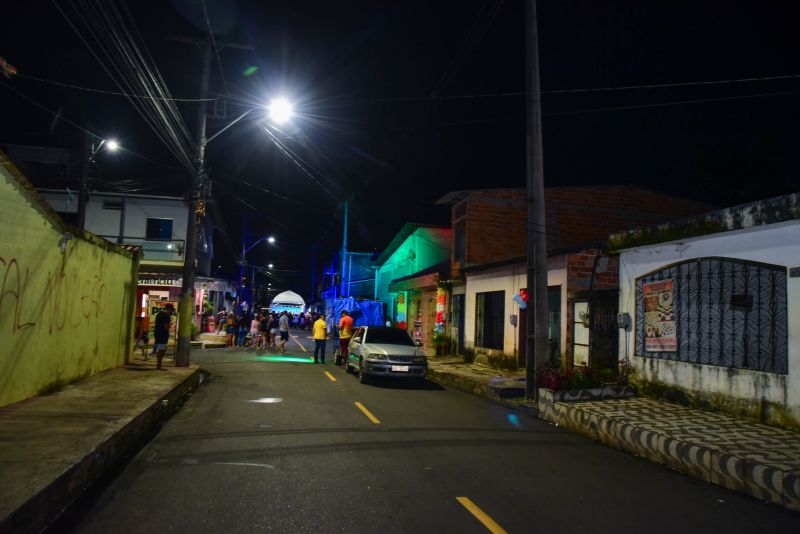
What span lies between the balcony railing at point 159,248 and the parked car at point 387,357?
1921cm

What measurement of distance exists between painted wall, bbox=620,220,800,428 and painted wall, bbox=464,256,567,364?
3.88 m

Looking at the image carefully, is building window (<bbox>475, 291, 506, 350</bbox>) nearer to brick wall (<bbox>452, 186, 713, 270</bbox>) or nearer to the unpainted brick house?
the unpainted brick house

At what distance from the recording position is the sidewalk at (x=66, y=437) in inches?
178

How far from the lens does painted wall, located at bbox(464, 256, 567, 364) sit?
51.0 feet

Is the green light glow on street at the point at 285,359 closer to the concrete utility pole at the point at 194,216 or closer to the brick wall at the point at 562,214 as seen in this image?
the concrete utility pole at the point at 194,216

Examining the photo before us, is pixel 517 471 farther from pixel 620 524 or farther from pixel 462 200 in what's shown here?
pixel 462 200

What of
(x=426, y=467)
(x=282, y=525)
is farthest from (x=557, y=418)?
(x=282, y=525)

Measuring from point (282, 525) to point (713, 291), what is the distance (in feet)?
27.6

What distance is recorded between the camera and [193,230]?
16594 mm

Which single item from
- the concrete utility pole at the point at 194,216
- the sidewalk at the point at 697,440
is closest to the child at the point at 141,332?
the concrete utility pole at the point at 194,216

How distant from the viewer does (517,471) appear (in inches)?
256

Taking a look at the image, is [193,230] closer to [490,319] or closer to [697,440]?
[490,319]

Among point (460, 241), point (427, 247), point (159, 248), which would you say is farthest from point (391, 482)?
point (159, 248)

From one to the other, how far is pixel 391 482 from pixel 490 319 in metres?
14.4
